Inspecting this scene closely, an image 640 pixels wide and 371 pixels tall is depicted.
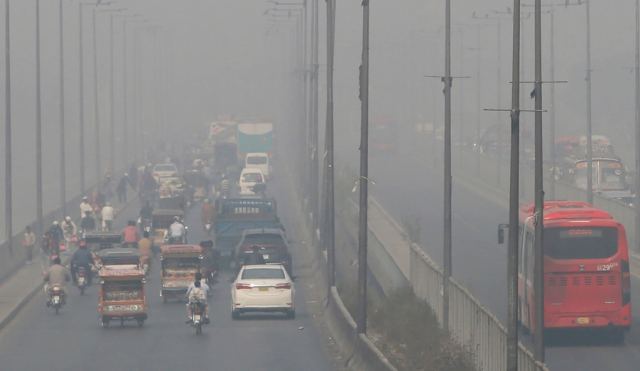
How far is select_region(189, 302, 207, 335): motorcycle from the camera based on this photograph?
1505 inches

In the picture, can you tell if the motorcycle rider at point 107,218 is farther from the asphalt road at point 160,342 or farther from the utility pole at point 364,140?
the utility pole at point 364,140

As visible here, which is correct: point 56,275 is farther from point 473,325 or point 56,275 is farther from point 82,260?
point 473,325

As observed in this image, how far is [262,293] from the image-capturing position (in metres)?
41.1

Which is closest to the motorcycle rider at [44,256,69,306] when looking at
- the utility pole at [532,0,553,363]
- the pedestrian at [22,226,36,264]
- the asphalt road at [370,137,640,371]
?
the asphalt road at [370,137,640,371]

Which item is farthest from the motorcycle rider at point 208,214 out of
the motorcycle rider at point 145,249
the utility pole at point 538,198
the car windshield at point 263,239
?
the utility pole at point 538,198

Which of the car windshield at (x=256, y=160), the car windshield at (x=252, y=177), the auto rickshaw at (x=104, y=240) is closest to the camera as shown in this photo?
the auto rickshaw at (x=104, y=240)

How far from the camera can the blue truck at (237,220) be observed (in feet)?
181

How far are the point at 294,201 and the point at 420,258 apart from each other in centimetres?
4618

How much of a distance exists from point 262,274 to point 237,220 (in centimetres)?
1474

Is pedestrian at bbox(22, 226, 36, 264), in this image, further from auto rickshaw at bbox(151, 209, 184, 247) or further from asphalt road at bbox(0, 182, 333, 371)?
asphalt road at bbox(0, 182, 333, 371)

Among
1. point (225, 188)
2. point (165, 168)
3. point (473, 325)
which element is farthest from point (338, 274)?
point (165, 168)

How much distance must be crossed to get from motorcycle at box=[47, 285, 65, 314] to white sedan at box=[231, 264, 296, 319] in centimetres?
439

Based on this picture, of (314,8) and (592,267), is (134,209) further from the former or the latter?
(592,267)

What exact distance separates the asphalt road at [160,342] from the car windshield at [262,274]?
1.05m
